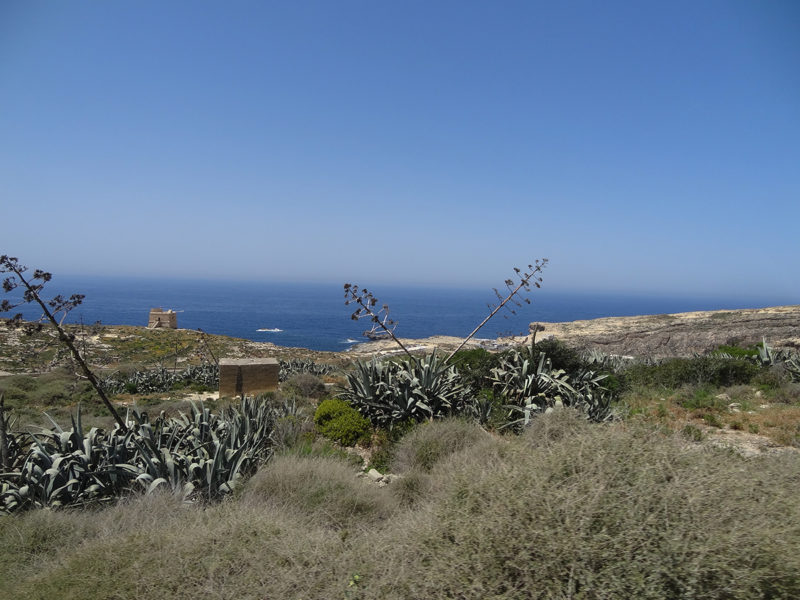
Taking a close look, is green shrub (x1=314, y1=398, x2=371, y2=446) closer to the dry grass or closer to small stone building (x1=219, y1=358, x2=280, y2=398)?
the dry grass

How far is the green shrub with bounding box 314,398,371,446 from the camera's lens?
23.2 feet

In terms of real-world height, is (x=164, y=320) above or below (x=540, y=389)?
below

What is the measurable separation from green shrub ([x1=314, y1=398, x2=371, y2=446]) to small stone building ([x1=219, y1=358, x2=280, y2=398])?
5.63 metres

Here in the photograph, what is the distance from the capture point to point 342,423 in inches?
286

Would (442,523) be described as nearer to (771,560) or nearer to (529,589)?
(529,589)

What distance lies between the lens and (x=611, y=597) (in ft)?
7.22

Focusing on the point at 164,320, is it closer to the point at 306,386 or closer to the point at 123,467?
the point at 306,386

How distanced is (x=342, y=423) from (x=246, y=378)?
21.7ft

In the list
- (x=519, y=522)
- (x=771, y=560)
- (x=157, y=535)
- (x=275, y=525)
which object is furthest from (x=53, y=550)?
(x=771, y=560)

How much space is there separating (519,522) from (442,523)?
1.78 ft

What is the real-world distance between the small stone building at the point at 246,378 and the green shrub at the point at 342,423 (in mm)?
5625

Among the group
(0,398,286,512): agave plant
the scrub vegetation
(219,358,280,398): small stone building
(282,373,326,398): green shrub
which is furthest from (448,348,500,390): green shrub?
(219,358,280,398): small stone building

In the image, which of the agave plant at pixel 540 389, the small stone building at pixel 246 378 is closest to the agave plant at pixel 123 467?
the agave plant at pixel 540 389

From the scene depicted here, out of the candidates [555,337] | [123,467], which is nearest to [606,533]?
[123,467]
